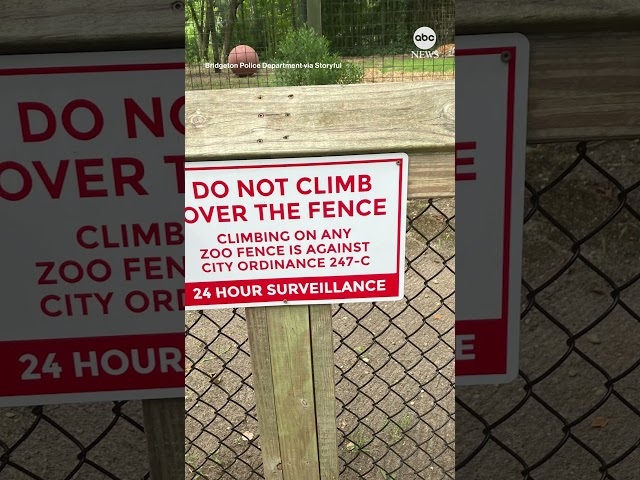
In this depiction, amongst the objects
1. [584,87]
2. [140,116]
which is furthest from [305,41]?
[584,87]

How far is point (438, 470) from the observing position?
2.32 meters

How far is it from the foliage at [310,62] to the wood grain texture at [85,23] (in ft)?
1.03

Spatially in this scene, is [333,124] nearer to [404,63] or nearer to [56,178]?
Result: [404,63]

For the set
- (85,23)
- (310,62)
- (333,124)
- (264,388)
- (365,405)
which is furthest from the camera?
(365,405)

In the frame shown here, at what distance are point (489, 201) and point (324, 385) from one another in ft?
2.57

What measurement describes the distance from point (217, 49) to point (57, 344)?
521mm

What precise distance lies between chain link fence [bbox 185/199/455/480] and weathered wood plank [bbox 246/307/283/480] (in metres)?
0.50

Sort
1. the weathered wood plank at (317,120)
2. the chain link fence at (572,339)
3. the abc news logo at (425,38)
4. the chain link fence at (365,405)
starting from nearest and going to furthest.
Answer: the chain link fence at (572,339)
the abc news logo at (425,38)
the weathered wood plank at (317,120)
the chain link fence at (365,405)

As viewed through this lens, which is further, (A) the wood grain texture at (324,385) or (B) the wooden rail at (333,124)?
(A) the wood grain texture at (324,385)

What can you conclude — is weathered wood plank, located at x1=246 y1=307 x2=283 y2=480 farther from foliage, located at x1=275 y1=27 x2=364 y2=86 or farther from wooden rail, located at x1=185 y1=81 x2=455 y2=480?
foliage, located at x1=275 y1=27 x2=364 y2=86

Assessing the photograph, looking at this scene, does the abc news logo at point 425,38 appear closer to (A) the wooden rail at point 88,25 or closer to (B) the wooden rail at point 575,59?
(B) the wooden rail at point 575,59

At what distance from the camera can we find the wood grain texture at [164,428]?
3.04 ft

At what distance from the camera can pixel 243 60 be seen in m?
1.00

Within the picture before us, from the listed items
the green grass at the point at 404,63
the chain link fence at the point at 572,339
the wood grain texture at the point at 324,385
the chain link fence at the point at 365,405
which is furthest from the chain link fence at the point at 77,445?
the chain link fence at the point at 365,405
